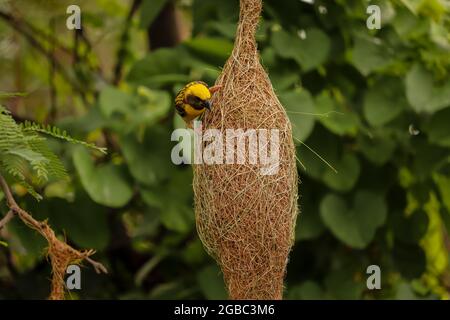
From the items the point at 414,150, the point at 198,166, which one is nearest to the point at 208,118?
the point at 198,166

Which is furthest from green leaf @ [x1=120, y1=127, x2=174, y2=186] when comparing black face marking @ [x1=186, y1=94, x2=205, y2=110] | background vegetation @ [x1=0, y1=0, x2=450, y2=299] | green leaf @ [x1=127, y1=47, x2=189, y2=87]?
black face marking @ [x1=186, y1=94, x2=205, y2=110]

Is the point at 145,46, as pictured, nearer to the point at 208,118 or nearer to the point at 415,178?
the point at 415,178

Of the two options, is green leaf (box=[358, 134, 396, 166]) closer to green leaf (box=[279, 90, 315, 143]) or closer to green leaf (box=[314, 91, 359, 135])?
green leaf (box=[314, 91, 359, 135])

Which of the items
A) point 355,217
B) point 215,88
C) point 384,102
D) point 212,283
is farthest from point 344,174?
point 215,88

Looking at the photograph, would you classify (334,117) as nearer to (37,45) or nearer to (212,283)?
(212,283)

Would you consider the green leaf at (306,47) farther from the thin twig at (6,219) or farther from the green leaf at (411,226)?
the thin twig at (6,219)

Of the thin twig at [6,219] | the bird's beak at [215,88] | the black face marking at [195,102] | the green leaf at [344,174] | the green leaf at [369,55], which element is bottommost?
the thin twig at [6,219]

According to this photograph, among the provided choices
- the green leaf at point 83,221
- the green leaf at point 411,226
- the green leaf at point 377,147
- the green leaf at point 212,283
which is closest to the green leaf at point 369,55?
the green leaf at point 377,147
